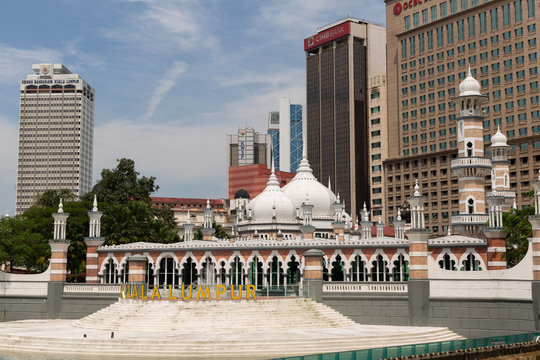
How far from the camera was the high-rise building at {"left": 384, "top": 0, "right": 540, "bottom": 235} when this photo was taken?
127375mm

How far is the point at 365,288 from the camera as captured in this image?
48750 millimetres

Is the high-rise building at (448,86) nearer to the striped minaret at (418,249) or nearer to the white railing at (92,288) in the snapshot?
the striped minaret at (418,249)

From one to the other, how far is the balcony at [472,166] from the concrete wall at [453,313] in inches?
707

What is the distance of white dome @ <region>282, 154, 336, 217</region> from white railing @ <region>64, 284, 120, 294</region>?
30337 mm

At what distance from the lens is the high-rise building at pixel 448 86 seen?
12738 centimetres

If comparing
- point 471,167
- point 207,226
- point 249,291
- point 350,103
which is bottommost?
point 249,291

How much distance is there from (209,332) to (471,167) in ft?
96.0

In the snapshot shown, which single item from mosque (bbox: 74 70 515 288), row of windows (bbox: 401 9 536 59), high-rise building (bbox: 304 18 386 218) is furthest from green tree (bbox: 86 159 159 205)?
high-rise building (bbox: 304 18 386 218)

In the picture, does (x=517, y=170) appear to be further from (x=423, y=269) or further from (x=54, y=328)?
(x=54, y=328)

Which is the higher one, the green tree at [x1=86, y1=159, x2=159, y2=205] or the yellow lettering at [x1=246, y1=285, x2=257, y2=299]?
the green tree at [x1=86, y1=159, x2=159, y2=205]

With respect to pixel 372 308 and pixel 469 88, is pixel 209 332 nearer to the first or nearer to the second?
pixel 372 308

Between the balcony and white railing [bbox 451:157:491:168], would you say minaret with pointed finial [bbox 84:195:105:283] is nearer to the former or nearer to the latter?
the balcony

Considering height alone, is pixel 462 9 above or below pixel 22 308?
above

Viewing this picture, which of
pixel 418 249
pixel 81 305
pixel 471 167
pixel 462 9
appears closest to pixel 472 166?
pixel 471 167
